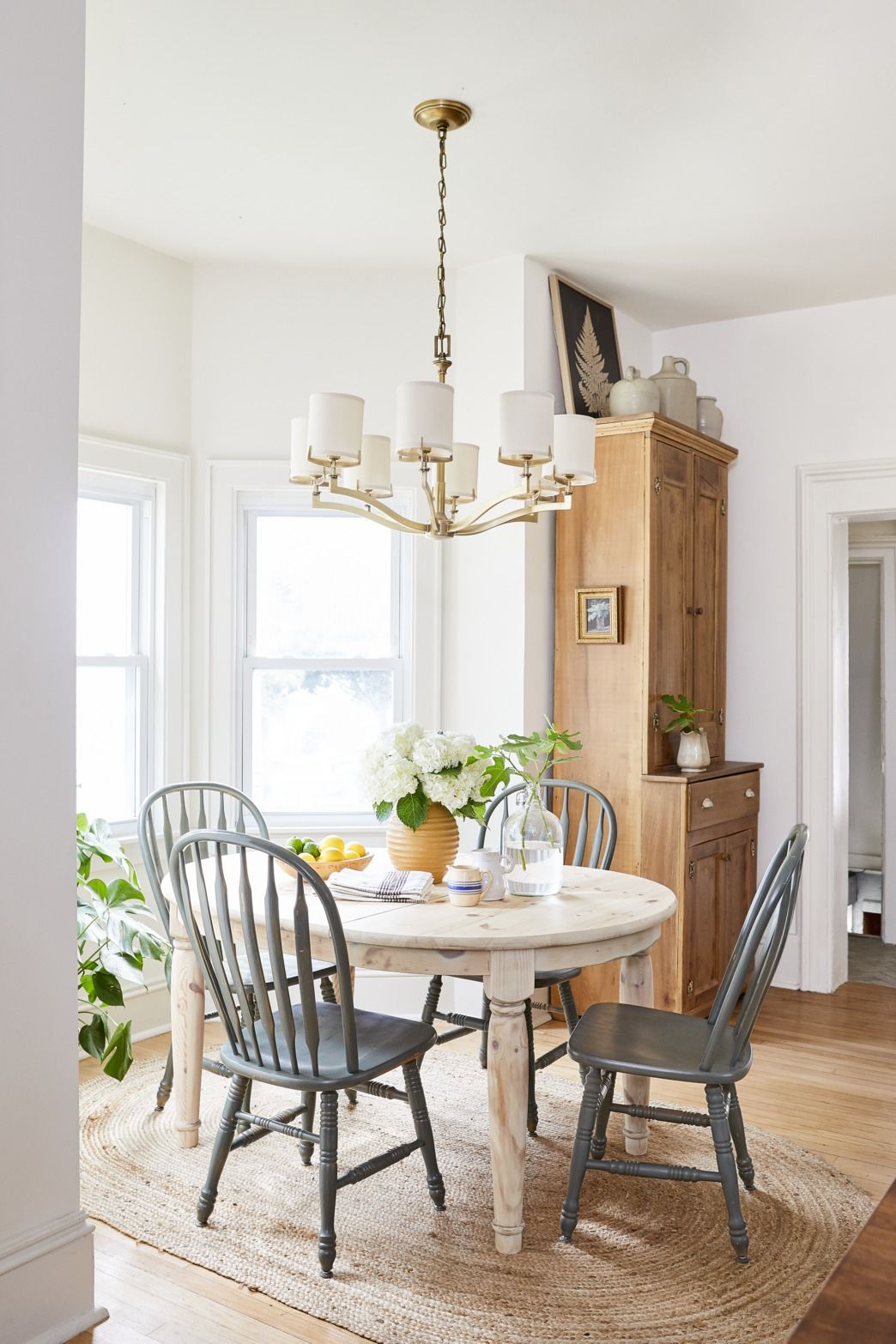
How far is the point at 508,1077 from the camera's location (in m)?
2.40

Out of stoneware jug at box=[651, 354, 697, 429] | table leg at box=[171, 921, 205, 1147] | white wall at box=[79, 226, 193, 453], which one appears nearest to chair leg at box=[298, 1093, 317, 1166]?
table leg at box=[171, 921, 205, 1147]

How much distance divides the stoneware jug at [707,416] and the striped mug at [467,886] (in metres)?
2.59

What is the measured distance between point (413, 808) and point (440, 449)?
905 millimetres

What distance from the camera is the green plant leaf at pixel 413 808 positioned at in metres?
2.80

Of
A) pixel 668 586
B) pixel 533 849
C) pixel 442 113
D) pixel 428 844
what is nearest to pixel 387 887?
pixel 428 844

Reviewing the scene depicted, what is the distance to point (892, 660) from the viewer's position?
18.4 feet

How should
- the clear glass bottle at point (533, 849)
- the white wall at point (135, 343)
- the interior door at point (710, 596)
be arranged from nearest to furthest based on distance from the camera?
the clear glass bottle at point (533, 849) → the white wall at point (135, 343) → the interior door at point (710, 596)

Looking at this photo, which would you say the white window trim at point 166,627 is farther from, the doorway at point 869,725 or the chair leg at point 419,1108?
the doorway at point 869,725

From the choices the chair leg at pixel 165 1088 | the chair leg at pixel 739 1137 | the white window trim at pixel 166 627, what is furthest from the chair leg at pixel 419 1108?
the white window trim at pixel 166 627

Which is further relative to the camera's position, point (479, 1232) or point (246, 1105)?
point (246, 1105)

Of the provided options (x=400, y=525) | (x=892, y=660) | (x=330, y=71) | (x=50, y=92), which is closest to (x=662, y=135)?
(x=330, y=71)

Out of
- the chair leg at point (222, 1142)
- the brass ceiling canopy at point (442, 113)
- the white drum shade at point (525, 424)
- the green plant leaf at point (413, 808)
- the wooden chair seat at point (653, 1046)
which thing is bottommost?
the chair leg at point (222, 1142)

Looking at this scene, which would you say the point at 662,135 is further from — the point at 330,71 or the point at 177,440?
the point at 177,440

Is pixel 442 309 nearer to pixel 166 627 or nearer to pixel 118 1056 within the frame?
pixel 166 627
